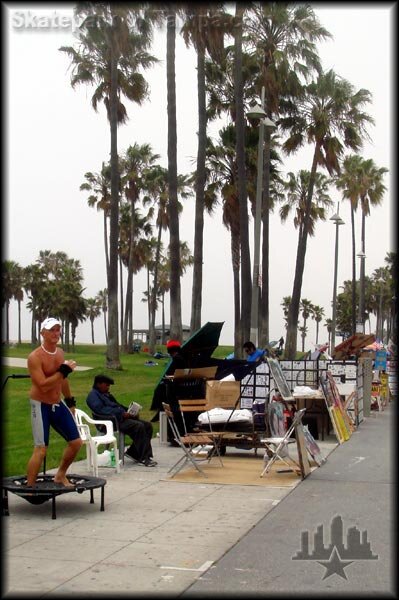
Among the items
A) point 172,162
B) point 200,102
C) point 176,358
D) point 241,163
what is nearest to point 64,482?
point 176,358

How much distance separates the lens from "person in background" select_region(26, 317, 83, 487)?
8227 millimetres

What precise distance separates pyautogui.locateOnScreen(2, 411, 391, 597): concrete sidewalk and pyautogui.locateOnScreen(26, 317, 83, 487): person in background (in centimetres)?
62

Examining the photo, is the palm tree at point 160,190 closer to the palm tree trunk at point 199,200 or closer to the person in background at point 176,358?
the palm tree trunk at point 199,200

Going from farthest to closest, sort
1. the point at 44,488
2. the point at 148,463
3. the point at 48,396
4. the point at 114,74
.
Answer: the point at 114,74, the point at 148,463, the point at 48,396, the point at 44,488

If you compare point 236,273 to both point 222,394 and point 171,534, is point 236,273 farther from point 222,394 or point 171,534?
point 171,534

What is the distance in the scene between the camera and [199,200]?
29078 millimetres

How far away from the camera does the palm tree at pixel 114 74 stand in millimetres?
29531

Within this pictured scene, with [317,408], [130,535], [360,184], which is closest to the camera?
[130,535]

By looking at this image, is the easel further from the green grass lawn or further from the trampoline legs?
the trampoline legs

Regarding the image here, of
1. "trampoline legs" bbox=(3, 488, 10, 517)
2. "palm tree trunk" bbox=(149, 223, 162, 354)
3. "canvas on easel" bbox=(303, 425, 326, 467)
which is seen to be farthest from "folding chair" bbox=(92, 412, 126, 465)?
"palm tree trunk" bbox=(149, 223, 162, 354)

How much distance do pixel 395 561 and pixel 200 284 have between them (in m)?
24.0
